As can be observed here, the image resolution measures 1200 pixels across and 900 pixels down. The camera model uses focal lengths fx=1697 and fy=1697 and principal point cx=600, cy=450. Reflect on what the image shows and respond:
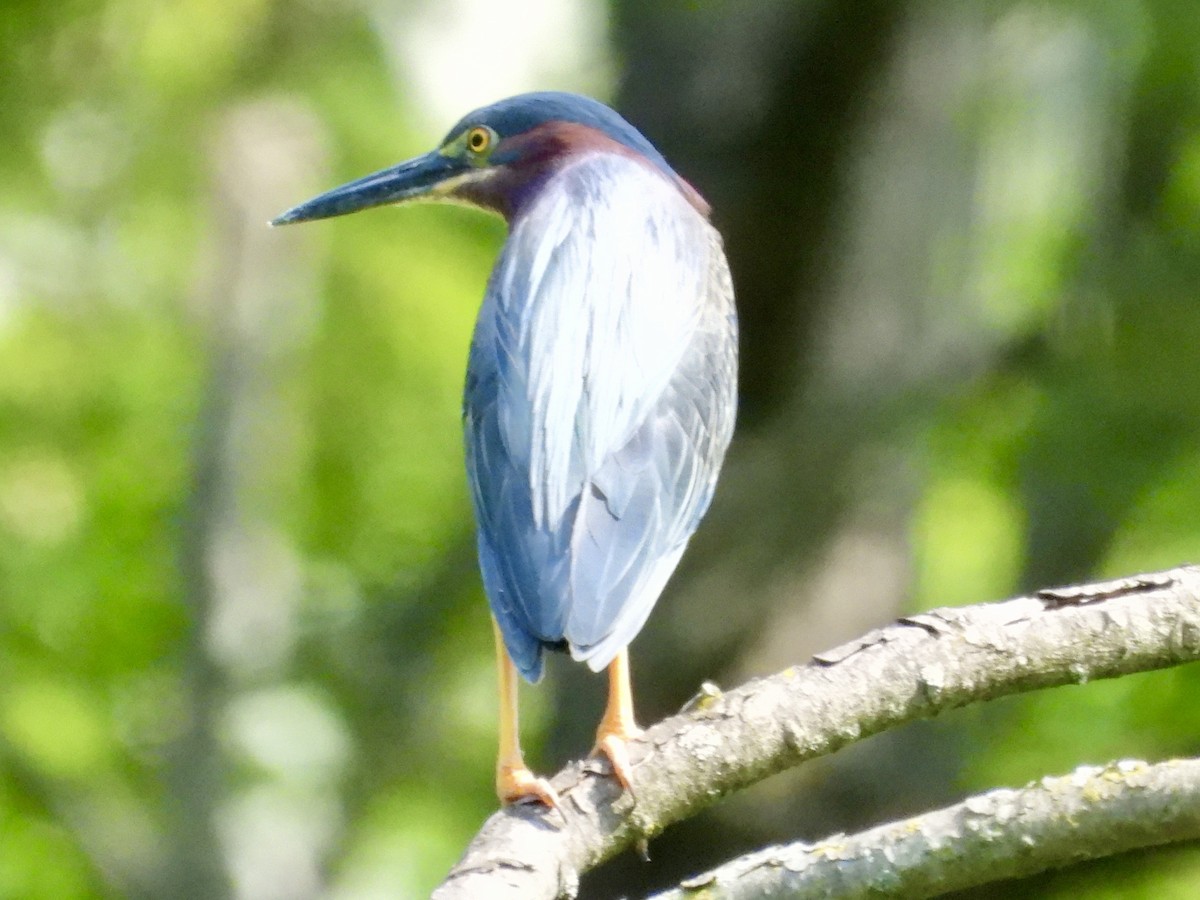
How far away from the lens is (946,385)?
6.75 m

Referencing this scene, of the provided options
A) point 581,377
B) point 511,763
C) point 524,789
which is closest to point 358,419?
point 581,377

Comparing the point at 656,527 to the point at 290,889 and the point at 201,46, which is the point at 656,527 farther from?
the point at 201,46

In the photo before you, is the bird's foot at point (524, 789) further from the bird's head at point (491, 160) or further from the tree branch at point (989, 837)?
the bird's head at point (491, 160)

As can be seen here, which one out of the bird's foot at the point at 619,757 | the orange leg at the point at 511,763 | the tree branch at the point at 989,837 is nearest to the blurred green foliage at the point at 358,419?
the orange leg at the point at 511,763

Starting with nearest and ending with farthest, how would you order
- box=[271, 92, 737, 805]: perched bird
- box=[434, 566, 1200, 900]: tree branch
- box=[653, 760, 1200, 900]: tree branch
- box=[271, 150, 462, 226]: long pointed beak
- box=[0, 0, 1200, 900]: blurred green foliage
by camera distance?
1. box=[653, 760, 1200, 900]: tree branch
2. box=[434, 566, 1200, 900]: tree branch
3. box=[271, 92, 737, 805]: perched bird
4. box=[271, 150, 462, 226]: long pointed beak
5. box=[0, 0, 1200, 900]: blurred green foliage

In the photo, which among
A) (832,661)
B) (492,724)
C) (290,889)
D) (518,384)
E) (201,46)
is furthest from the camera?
(492,724)

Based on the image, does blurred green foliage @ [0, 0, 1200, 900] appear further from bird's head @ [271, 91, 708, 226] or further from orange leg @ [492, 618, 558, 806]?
orange leg @ [492, 618, 558, 806]

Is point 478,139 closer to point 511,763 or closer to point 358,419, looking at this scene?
point 511,763

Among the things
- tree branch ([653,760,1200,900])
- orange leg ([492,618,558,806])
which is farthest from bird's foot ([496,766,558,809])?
tree branch ([653,760,1200,900])

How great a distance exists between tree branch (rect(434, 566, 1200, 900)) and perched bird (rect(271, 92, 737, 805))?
0.10 metres

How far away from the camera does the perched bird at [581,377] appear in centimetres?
363

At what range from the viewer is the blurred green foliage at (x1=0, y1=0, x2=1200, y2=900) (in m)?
6.36

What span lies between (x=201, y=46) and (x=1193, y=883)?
16.9ft

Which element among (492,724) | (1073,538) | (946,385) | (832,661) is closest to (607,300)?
(832,661)
